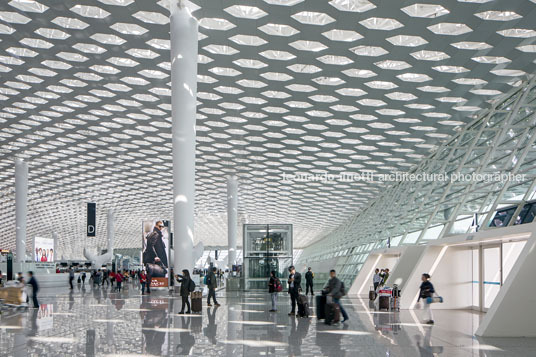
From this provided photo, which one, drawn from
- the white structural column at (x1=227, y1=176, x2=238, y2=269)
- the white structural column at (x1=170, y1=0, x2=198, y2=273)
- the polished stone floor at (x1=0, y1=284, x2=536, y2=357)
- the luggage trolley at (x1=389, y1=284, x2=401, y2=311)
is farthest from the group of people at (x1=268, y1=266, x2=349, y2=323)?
the white structural column at (x1=227, y1=176, x2=238, y2=269)

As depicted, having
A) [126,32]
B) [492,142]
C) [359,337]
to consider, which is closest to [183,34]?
[126,32]

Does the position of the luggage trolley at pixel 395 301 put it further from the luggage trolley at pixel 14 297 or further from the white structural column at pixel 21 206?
the white structural column at pixel 21 206

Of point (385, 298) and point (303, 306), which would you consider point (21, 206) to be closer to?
point (303, 306)

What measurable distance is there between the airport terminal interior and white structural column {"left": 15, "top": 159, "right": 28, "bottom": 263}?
28.0ft

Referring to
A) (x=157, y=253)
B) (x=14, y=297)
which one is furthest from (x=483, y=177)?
(x=14, y=297)

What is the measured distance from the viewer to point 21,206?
4312 centimetres

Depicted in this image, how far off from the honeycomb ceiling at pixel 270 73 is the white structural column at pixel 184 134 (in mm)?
991

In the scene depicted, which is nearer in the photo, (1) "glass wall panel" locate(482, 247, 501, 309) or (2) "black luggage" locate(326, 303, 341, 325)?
(2) "black luggage" locate(326, 303, 341, 325)

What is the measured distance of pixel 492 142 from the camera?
24.8 metres

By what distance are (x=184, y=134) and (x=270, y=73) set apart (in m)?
5.82

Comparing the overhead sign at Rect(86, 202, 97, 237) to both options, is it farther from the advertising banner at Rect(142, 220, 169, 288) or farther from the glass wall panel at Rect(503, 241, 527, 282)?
the glass wall panel at Rect(503, 241, 527, 282)

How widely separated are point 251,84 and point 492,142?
10985 millimetres

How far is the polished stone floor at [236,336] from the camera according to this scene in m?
10.1

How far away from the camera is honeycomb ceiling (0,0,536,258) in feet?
58.4
